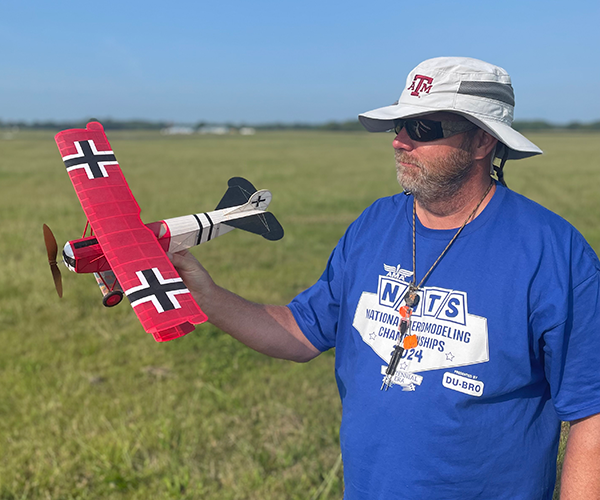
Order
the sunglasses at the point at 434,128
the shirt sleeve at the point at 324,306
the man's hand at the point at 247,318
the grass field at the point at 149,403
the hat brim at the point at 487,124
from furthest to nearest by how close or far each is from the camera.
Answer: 1. the grass field at the point at 149,403
2. the shirt sleeve at the point at 324,306
3. the man's hand at the point at 247,318
4. the sunglasses at the point at 434,128
5. the hat brim at the point at 487,124

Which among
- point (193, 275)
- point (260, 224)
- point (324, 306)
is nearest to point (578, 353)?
point (324, 306)

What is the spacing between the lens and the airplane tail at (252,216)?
123 inches

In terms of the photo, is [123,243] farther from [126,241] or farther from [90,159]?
[90,159]

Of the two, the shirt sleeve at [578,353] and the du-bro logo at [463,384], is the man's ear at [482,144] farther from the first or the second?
the du-bro logo at [463,384]

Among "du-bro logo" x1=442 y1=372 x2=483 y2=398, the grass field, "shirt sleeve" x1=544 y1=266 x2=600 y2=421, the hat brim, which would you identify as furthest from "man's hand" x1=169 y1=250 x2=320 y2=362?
the grass field

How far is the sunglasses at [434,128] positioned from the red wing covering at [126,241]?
1239mm

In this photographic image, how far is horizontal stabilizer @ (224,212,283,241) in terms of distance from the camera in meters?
3.11

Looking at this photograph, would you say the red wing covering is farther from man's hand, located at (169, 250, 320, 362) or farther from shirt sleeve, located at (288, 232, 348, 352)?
shirt sleeve, located at (288, 232, 348, 352)

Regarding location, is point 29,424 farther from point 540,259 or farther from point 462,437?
point 540,259

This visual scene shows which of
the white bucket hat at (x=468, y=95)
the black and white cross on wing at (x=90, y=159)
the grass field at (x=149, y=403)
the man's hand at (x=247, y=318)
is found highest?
the white bucket hat at (x=468, y=95)

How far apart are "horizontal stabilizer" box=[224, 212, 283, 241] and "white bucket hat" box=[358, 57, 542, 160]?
1.03 metres

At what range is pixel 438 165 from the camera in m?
2.34

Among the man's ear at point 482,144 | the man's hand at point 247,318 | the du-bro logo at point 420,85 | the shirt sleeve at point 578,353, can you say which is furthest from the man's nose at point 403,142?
the man's hand at point 247,318

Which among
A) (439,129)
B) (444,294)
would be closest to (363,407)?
(444,294)
